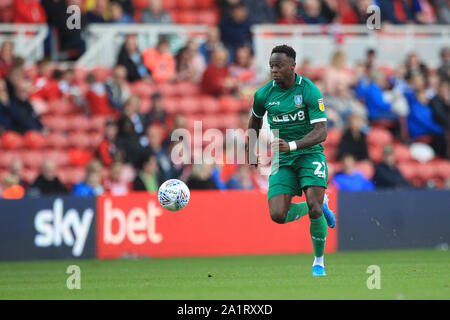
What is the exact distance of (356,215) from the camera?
17.6 meters

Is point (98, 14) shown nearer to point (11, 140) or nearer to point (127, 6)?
point (127, 6)

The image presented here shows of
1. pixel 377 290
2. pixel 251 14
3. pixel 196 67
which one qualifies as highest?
pixel 251 14

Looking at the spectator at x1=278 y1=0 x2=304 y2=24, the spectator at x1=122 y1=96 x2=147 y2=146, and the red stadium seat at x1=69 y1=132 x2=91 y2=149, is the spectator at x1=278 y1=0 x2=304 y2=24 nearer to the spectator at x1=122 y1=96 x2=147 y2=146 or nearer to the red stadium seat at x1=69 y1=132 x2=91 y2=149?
the spectator at x1=122 y1=96 x2=147 y2=146

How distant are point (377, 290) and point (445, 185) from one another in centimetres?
1080

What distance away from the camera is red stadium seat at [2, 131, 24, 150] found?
18.3m

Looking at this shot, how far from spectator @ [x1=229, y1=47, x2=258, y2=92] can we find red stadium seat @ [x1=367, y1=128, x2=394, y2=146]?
8.50 feet

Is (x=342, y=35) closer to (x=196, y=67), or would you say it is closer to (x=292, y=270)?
(x=196, y=67)

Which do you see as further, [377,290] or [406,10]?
[406,10]

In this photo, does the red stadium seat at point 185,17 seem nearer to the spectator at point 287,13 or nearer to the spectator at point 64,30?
the spectator at point 287,13

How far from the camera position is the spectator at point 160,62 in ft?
66.2

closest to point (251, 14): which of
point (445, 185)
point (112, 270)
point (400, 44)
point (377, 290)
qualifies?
point (400, 44)

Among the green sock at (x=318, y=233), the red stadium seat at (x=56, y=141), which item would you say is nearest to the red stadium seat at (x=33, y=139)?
the red stadium seat at (x=56, y=141)

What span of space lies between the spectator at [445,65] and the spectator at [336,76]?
7.60ft

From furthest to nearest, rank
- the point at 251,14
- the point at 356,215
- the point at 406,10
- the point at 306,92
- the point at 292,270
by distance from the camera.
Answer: the point at 406,10 → the point at 251,14 → the point at 356,215 → the point at 292,270 → the point at 306,92
